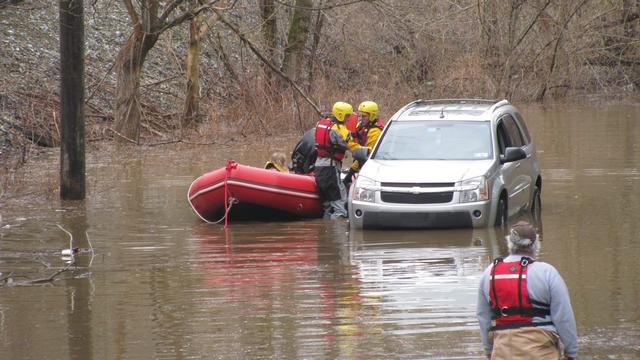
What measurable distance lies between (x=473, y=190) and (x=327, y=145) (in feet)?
8.93

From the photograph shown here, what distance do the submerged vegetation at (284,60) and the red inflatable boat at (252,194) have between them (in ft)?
19.2

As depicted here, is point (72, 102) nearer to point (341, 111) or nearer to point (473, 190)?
point (341, 111)

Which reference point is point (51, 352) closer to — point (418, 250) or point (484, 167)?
point (418, 250)

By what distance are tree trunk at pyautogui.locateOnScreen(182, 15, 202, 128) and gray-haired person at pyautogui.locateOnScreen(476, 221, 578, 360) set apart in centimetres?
2431

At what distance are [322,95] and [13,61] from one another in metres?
8.17

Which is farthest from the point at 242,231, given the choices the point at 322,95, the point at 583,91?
the point at 583,91

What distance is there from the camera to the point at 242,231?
51.9ft

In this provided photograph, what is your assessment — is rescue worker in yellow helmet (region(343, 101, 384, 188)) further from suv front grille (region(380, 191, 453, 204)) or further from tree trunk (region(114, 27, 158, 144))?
tree trunk (region(114, 27, 158, 144))

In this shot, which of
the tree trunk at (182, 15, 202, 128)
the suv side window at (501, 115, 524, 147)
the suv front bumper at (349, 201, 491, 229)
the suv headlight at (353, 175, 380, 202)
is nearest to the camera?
the suv front bumper at (349, 201, 491, 229)

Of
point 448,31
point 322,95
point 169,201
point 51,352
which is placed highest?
point 448,31

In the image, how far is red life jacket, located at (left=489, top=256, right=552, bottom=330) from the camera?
628cm

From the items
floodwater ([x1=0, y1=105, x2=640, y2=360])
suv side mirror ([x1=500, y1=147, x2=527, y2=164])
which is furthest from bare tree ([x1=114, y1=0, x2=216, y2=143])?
suv side mirror ([x1=500, y1=147, x2=527, y2=164])

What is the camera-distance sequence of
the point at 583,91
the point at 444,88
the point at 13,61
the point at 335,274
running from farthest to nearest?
1. the point at 583,91
2. the point at 444,88
3. the point at 13,61
4. the point at 335,274

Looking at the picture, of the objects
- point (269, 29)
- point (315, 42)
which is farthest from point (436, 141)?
point (315, 42)
